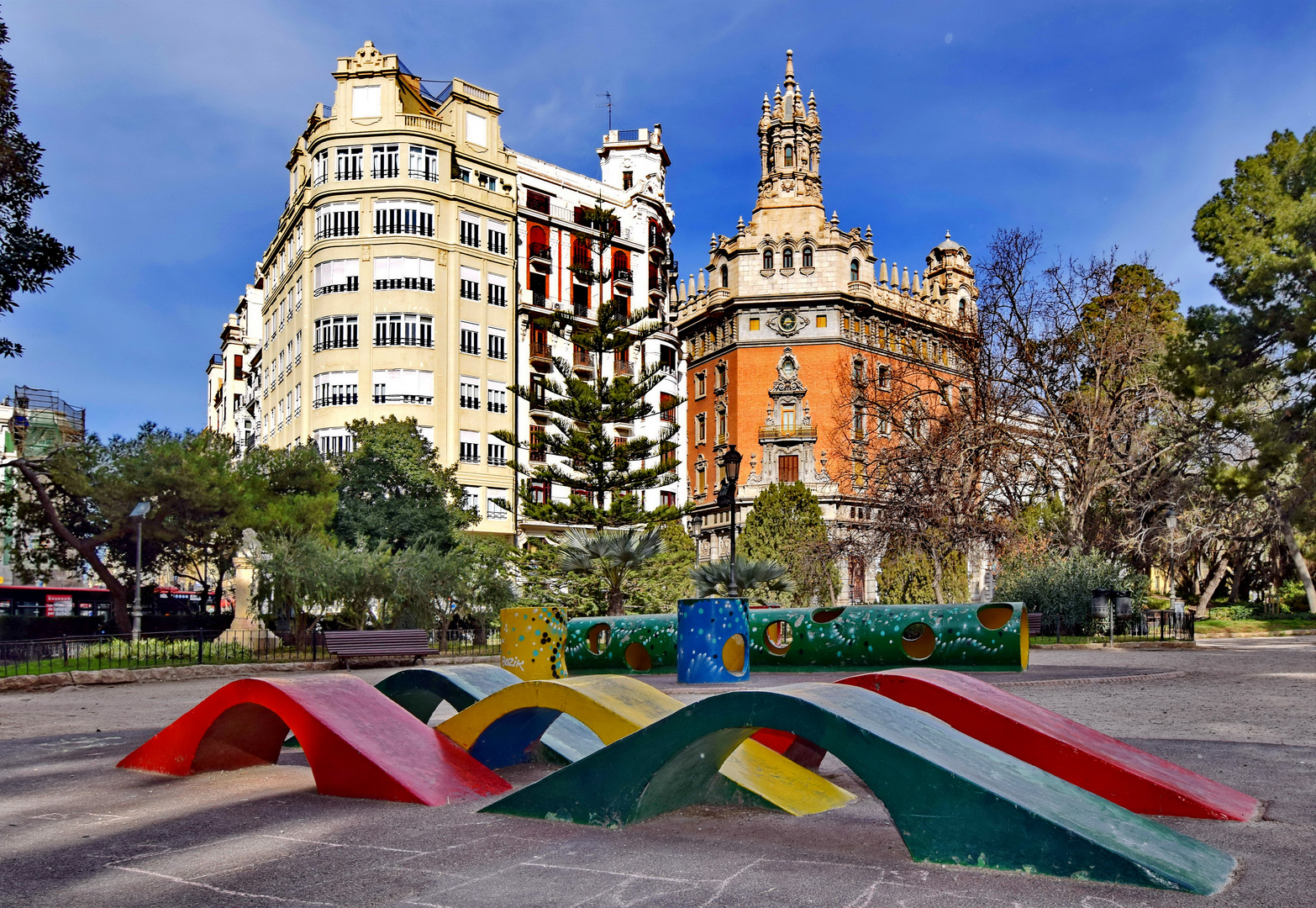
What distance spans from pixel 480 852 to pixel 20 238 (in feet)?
57.3

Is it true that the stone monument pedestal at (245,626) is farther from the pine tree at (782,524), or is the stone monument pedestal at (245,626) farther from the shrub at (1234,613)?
the shrub at (1234,613)

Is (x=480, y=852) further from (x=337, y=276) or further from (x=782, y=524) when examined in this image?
(x=337, y=276)

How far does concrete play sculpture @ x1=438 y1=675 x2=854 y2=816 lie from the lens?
5500 millimetres

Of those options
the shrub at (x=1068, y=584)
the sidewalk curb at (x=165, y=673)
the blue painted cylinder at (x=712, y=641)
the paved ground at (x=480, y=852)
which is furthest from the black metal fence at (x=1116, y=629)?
the paved ground at (x=480, y=852)

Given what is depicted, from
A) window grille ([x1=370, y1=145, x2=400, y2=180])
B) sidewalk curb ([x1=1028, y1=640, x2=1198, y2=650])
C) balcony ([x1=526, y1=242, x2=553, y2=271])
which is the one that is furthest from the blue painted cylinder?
balcony ([x1=526, y1=242, x2=553, y2=271])

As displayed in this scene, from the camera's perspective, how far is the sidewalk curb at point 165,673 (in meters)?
16.8

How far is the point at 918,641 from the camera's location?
1511 centimetres

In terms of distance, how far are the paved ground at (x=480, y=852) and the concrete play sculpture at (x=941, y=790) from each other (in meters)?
0.09

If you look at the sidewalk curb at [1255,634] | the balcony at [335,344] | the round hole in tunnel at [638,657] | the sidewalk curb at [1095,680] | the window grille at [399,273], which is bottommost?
the sidewalk curb at [1255,634]

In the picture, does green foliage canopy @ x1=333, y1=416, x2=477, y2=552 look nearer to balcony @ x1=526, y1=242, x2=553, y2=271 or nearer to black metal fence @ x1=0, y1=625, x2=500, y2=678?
balcony @ x1=526, y1=242, x2=553, y2=271

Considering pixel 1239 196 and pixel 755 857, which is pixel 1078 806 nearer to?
pixel 755 857

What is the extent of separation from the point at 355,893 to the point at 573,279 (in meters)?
49.6

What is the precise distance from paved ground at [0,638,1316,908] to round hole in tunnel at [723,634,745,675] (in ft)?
22.6

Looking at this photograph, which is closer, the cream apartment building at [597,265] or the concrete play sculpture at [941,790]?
the concrete play sculpture at [941,790]
